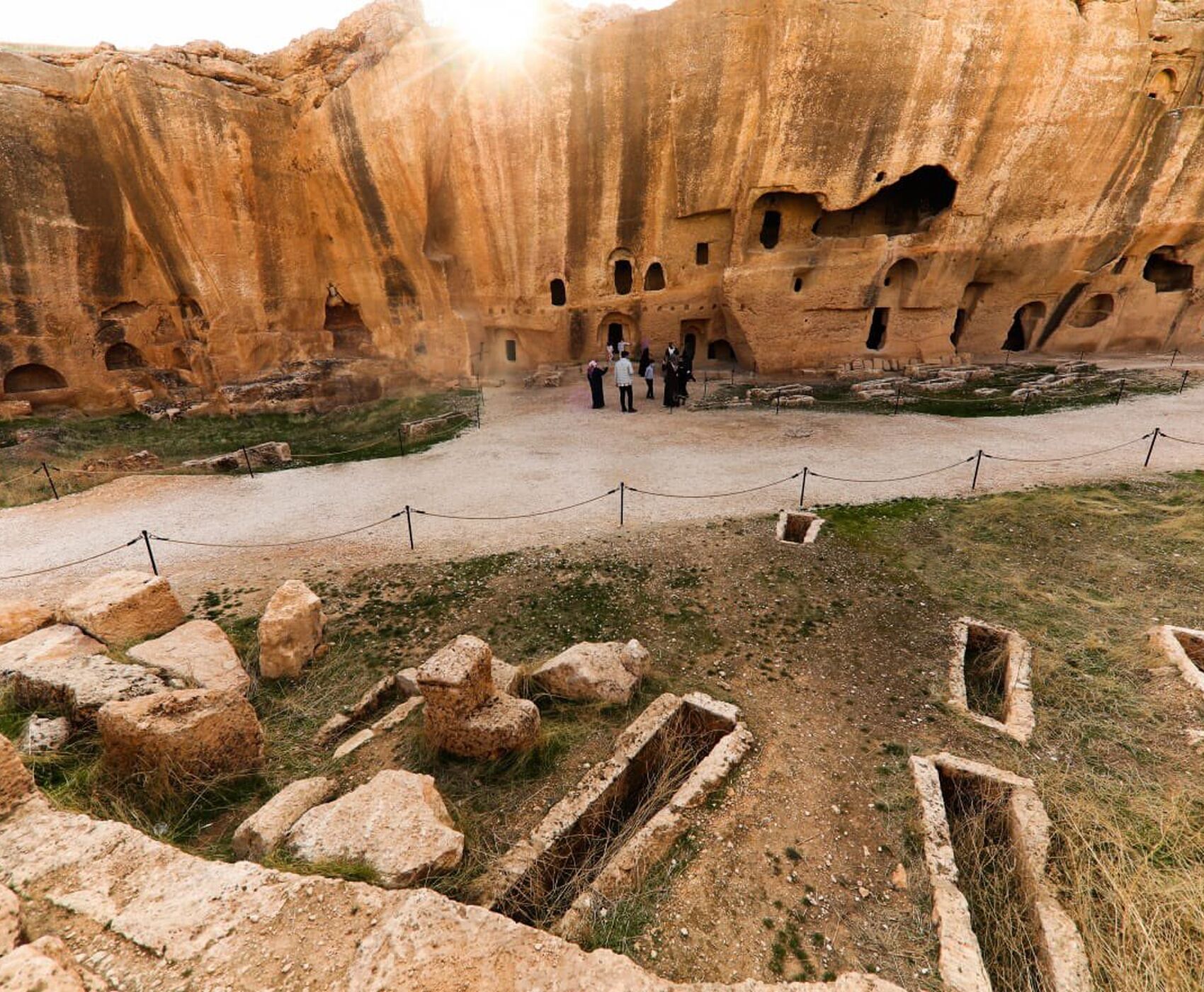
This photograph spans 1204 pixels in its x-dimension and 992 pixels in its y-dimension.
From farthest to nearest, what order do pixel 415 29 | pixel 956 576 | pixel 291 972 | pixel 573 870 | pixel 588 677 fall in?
pixel 415 29, pixel 956 576, pixel 588 677, pixel 573 870, pixel 291 972

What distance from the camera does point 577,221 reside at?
1900 cm

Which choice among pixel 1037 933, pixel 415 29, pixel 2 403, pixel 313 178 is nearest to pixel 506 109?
pixel 415 29

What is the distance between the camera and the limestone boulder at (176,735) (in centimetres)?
404

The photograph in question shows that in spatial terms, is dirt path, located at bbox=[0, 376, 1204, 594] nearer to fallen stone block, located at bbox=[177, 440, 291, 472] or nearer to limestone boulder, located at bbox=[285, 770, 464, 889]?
fallen stone block, located at bbox=[177, 440, 291, 472]

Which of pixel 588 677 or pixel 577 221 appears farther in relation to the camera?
pixel 577 221

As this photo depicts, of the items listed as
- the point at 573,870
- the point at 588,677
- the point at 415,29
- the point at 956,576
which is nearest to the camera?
the point at 573,870

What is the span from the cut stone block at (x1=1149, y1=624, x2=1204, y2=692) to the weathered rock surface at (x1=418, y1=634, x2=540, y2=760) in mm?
6124

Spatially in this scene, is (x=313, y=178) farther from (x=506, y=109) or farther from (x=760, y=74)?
(x=760, y=74)

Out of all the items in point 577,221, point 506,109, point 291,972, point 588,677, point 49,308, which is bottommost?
point 588,677

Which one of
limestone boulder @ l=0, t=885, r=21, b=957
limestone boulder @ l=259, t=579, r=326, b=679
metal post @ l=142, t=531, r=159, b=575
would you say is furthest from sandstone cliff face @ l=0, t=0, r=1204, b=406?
limestone boulder @ l=0, t=885, r=21, b=957

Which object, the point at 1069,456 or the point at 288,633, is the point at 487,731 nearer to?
the point at 288,633

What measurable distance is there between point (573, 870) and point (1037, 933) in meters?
2.93

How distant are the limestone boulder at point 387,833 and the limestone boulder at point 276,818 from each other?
0.52ft

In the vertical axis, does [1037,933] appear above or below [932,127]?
below
